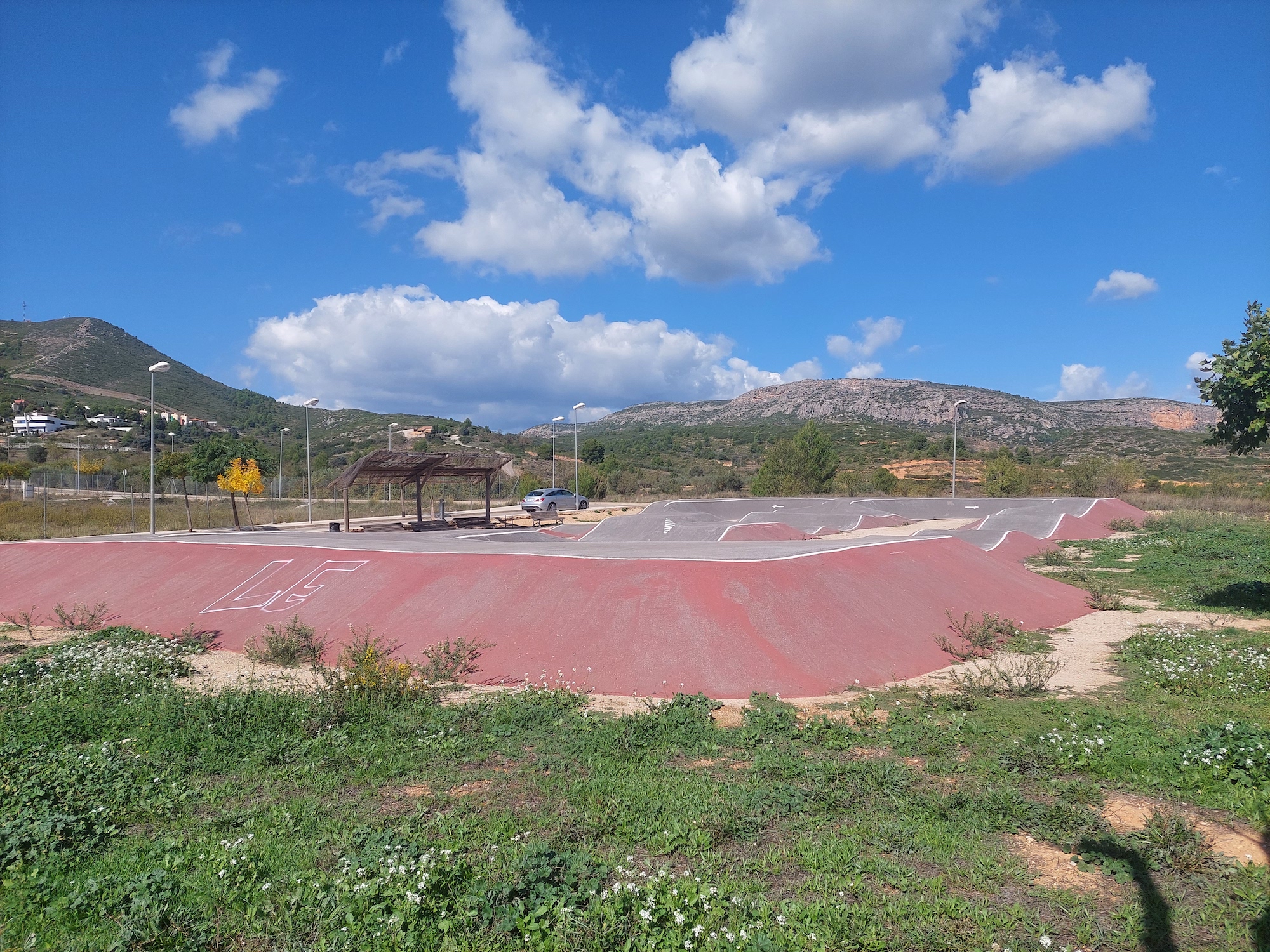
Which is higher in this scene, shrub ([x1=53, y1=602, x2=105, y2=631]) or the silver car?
the silver car

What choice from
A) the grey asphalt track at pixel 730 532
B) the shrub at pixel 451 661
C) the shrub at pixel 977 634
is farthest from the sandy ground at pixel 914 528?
the shrub at pixel 451 661

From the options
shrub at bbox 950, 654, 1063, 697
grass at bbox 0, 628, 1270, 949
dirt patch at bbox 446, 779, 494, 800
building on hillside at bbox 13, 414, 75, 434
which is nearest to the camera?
grass at bbox 0, 628, 1270, 949

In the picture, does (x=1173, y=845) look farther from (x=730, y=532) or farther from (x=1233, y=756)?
(x=730, y=532)

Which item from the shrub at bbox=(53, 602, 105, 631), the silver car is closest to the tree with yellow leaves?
the silver car

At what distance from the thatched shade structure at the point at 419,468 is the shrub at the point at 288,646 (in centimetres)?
1179

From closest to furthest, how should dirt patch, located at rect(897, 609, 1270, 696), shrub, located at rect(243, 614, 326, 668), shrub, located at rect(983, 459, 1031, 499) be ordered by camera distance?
dirt patch, located at rect(897, 609, 1270, 696), shrub, located at rect(243, 614, 326, 668), shrub, located at rect(983, 459, 1031, 499)

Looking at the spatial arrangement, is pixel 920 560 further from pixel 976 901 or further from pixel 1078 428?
pixel 1078 428

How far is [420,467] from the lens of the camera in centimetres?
2648

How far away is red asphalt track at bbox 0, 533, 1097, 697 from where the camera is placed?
1000 centimetres

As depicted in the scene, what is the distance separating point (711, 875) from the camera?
4.49m

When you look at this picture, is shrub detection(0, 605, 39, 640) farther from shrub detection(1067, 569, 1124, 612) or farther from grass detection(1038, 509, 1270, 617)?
grass detection(1038, 509, 1270, 617)

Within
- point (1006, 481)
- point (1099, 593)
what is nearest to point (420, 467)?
point (1099, 593)

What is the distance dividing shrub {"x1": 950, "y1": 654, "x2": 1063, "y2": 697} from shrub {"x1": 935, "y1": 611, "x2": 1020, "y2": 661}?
1.01 metres

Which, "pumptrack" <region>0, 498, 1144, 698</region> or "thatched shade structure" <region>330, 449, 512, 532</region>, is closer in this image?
"pumptrack" <region>0, 498, 1144, 698</region>
